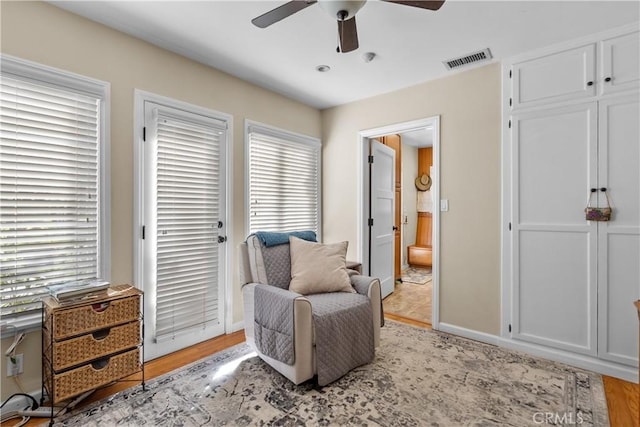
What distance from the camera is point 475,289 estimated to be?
2873 millimetres

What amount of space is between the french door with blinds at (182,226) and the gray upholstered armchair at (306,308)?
0.46 m

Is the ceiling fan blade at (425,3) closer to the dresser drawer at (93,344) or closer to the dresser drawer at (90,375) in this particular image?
the dresser drawer at (93,344)

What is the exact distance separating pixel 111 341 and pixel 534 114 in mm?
3480

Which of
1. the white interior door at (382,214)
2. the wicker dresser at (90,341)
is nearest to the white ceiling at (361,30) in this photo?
the white interior door at (382,214)

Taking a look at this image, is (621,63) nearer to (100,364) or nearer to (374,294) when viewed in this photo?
(374,294)

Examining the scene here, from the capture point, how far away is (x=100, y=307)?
188cm

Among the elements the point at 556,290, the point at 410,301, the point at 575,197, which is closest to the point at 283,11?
the point at 575,197

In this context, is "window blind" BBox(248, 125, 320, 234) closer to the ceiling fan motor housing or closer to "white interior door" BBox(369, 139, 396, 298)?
"white interior door" BBox(369, 139, 396, 298)

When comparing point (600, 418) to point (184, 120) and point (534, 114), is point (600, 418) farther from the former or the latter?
point (184, 120)

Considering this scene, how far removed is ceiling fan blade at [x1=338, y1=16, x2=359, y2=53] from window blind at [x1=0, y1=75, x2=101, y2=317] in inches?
67.9

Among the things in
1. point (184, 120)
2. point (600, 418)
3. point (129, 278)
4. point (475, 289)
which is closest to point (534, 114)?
point (475, 289)

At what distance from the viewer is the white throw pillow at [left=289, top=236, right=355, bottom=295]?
249 centimetres

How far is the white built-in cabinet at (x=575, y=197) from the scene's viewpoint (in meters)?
2.19

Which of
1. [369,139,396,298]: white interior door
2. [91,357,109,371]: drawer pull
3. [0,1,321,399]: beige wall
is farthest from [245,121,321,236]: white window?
[91,357,109,371]: drawer pull
